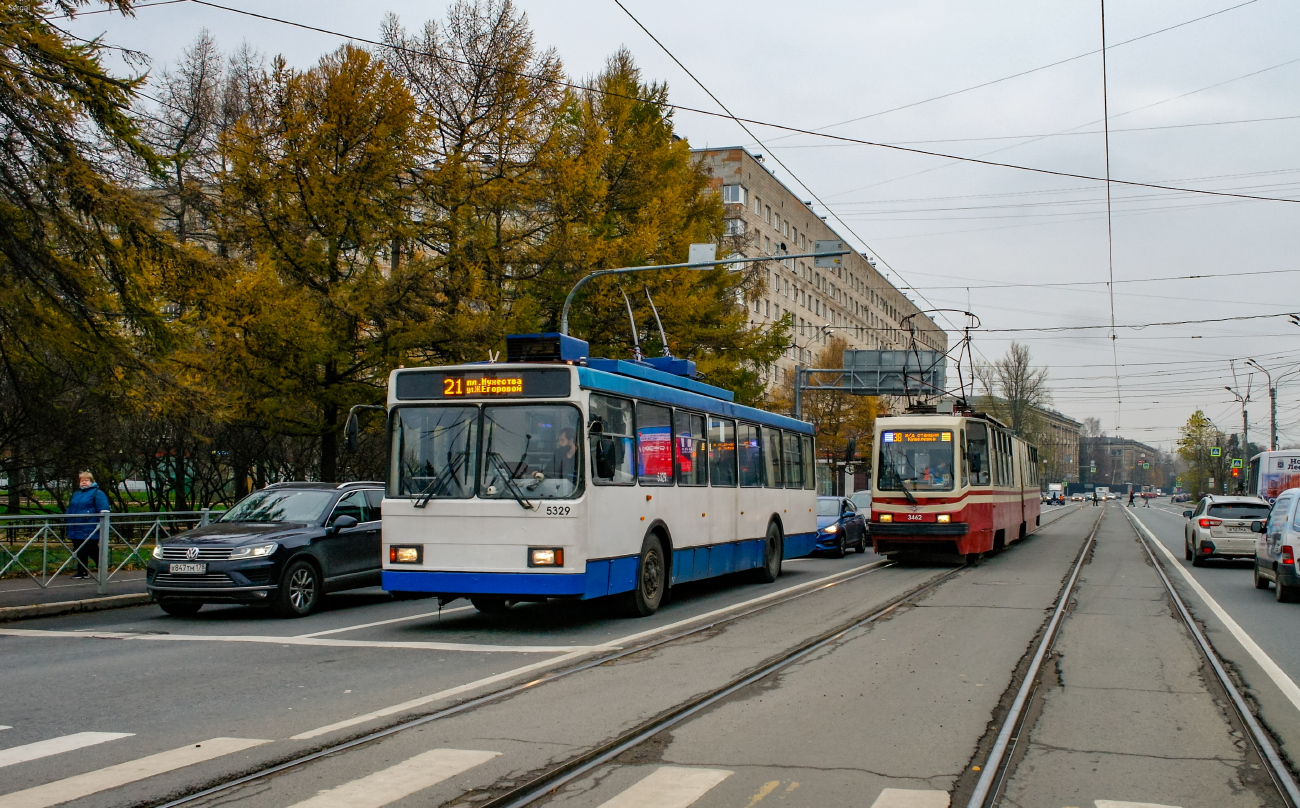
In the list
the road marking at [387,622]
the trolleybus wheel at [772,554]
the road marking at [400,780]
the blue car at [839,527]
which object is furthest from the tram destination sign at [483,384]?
the blue car at [839,527]

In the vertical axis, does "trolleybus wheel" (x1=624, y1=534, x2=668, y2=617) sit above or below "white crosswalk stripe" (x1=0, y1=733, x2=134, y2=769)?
above

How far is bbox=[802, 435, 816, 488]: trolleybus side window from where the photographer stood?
20.5m

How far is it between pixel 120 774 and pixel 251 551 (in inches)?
297

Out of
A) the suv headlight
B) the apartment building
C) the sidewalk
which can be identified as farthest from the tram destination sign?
the apartment building

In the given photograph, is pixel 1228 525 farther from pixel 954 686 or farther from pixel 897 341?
pixel 897 341

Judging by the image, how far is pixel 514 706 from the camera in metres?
7.55

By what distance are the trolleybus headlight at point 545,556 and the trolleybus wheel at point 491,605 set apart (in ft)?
5.81

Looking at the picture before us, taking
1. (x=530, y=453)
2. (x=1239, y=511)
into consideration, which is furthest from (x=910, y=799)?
(x=1239, y=511)

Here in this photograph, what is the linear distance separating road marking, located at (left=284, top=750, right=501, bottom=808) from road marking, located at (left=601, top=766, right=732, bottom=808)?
94 centimetres

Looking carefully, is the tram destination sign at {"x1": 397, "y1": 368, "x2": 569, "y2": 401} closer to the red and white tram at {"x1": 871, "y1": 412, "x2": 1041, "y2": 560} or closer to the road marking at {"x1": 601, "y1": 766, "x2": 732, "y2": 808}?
the road marking at {"x1": 601, "y1": 766, "x2": 732, "y2": 808}

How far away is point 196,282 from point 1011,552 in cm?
1893

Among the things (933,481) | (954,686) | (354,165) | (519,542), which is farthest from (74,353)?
(933,481)

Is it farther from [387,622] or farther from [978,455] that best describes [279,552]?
[978,455]

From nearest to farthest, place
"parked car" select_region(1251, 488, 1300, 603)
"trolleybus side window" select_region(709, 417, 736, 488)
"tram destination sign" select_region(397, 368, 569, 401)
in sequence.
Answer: "tram destination sign" select_region(397, 368, 569, 401) → "parked car" select_region(1251, 488, 1300, 603) → "trolleybus side window" select_region(709, 417, 736, 488)
